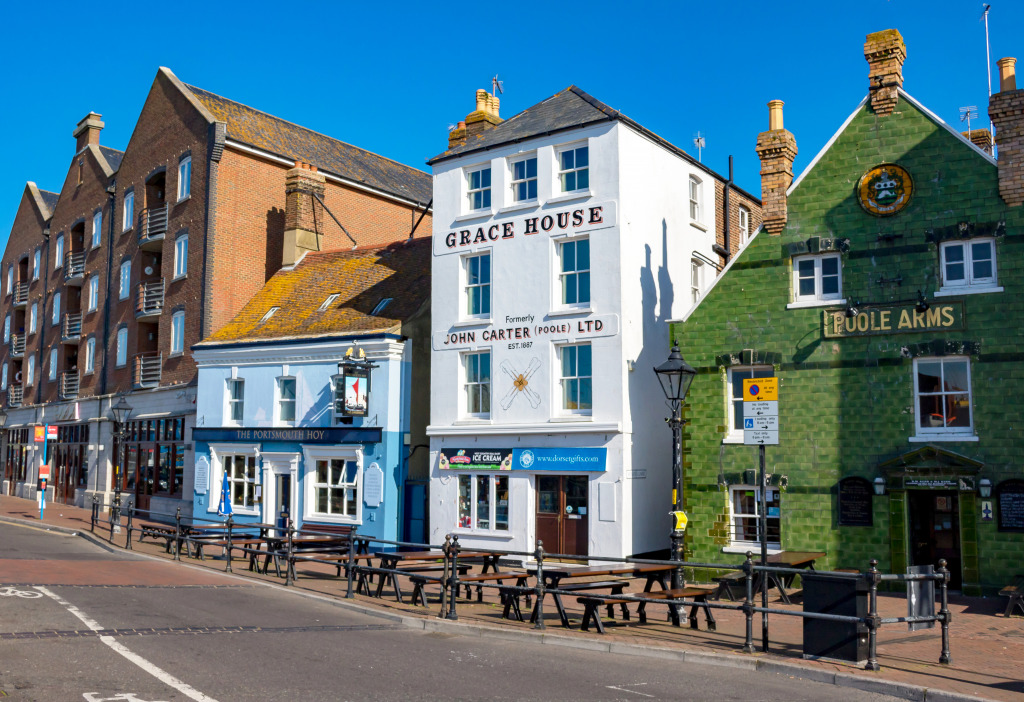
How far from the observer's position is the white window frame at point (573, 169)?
2375 centimetres

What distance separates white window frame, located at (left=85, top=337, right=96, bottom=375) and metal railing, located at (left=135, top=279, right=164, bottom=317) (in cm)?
617

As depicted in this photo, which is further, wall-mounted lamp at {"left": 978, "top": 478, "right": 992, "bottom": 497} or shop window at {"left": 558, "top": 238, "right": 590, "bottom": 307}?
shop window at {"left": 558, "top": 238, "right": 590, "bottom": 307}

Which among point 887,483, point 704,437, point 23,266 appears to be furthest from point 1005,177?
point 23,266

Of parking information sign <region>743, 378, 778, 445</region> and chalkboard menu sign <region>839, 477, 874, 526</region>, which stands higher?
parking information sign <region>743, 378, 778, 445</region>

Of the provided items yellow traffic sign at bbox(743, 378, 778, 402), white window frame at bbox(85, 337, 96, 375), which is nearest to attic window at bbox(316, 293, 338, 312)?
white window frame at bbox(85, 337, 96, 375)

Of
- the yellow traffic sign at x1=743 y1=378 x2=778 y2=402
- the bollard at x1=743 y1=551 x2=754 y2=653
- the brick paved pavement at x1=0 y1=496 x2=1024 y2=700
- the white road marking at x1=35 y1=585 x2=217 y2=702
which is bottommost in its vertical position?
the brick paved pavement at x1=0 y1=496 x2=1024 y2=700

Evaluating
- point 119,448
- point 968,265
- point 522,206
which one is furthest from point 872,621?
point 119,448

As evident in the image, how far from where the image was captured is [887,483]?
61.8 feet

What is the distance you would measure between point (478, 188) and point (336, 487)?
968cm

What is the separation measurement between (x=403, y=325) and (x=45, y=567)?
11.2 m

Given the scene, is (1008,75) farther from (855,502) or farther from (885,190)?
(855,502)

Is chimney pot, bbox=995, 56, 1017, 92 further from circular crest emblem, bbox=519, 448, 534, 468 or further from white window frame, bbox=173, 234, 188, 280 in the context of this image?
white window frame, bbox=173, 234, 188, 280

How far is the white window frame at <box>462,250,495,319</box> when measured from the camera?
82.3ft

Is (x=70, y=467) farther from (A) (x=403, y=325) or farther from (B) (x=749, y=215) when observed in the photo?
(B) (x=749, y=215)
